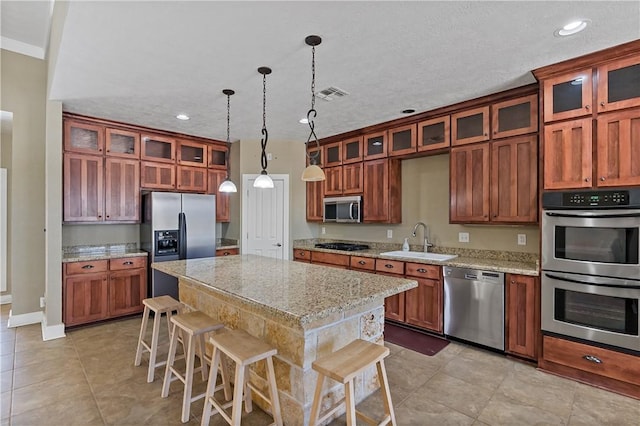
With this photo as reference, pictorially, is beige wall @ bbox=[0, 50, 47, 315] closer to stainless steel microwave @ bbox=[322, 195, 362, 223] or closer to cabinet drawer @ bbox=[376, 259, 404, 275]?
stainless steel microwave @ bbox=[322, 195, 362, 223]

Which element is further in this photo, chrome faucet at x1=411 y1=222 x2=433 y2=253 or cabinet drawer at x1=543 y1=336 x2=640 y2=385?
chrome faucet at x1=411 y1=222 x2=433 y2=253

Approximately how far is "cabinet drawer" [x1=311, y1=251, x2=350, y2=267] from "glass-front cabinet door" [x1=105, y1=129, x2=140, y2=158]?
295 cm

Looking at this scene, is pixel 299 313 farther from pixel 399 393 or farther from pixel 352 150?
pixel 352 150

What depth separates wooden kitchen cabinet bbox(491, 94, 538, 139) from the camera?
316 cm

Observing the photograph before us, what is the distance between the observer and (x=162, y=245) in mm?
4430

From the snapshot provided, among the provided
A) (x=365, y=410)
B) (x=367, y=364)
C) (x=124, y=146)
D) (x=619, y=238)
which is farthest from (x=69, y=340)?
(x=619, y=238)

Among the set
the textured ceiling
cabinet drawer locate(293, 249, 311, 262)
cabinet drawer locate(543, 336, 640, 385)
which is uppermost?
the textured ceiling

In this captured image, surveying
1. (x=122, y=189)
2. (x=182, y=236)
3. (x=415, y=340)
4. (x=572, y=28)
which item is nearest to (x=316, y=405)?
(x=415, y=340)

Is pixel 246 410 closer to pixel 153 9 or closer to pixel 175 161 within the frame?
pixel 153 9

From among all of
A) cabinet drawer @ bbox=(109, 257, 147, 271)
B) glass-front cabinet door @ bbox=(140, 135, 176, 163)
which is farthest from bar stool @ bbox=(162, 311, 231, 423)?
→ glass-front cabinet door @ bbox=(140, 135, 176, 163)

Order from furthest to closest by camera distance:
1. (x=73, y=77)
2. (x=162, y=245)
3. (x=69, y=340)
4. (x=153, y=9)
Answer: (x=162, y=245)
(x=69, y=340)
(x=73, y=77)
(x=153, y=9)

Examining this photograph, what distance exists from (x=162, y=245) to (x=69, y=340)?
1427mm

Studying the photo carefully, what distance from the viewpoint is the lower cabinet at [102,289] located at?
386 centimetres

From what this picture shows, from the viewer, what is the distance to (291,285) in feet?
7.38
